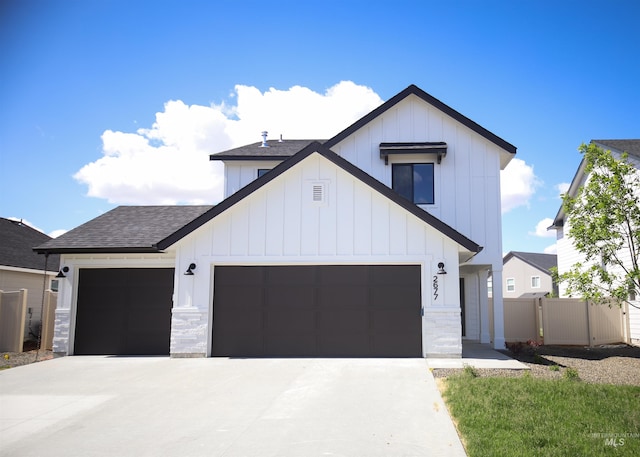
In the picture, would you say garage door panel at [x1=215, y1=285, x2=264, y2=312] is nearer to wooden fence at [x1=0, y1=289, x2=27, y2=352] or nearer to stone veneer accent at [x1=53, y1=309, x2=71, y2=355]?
stone veneer accent at [x1=53, y1=309, x2=71, y2=355]

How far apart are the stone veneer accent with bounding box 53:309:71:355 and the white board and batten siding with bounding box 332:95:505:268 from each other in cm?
980

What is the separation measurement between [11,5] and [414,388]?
9.08 m

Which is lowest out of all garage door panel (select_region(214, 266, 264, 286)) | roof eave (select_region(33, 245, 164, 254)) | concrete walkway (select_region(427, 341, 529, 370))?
concrete walkway (select_region(427, 341, 529, 370))

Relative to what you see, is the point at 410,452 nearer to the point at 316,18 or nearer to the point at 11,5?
the point at 11,5

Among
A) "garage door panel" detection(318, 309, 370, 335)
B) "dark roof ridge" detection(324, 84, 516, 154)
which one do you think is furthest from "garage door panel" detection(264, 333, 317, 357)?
"dark roof ridge" detection(324, 84, 516, 154)

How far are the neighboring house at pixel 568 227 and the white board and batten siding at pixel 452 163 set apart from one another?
2301mm

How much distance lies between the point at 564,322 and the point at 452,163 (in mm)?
7493

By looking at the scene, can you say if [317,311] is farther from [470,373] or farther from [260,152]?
[260,152]

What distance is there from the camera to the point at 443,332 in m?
12.2

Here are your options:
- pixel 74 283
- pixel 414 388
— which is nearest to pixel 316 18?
pixel 414 388

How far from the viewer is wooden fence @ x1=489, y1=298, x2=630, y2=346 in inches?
Answer: 680

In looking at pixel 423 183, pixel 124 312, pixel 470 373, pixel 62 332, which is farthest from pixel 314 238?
pixel 62 332

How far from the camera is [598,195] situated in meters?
11.4

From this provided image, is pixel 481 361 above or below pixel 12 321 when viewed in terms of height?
below
